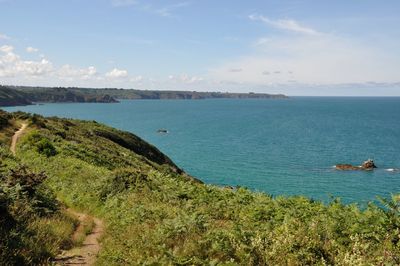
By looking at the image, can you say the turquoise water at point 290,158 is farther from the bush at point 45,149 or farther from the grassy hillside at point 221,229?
the bush at point 45,149

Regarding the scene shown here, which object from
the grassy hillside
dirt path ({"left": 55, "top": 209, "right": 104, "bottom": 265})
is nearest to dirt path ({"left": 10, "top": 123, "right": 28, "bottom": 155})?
the grassy hillside

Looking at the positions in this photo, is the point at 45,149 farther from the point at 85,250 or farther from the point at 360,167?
the point at 360,167

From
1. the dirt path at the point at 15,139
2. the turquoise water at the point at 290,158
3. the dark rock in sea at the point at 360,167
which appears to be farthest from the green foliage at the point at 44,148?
the dark rock in sea at the point at 360,167

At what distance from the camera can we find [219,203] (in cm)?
1620

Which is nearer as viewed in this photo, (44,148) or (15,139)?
(44,148)

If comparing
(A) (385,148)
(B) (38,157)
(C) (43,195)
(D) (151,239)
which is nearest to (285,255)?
(D) (151,239)

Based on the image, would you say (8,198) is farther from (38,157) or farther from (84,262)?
(38,157)

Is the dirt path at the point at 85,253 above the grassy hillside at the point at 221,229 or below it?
below

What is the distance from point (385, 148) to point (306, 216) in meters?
103

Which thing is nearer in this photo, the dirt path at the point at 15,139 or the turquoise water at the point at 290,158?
the dirt path at the point at 15,139

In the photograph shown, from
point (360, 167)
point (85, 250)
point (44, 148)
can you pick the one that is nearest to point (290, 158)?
point (360, 167)

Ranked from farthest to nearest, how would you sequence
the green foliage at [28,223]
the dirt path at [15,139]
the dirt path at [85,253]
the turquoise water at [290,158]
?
the turquoise water at [290,158], the dirt path at [15,139], the dirt path at [85,253], the green foliage at [28,223]

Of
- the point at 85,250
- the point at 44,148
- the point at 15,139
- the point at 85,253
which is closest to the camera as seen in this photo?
the point at 85,253

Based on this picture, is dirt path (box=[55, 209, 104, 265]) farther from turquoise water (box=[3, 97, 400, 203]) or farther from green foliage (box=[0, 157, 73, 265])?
turquoise water (box=[3, 97, 400, 203])
